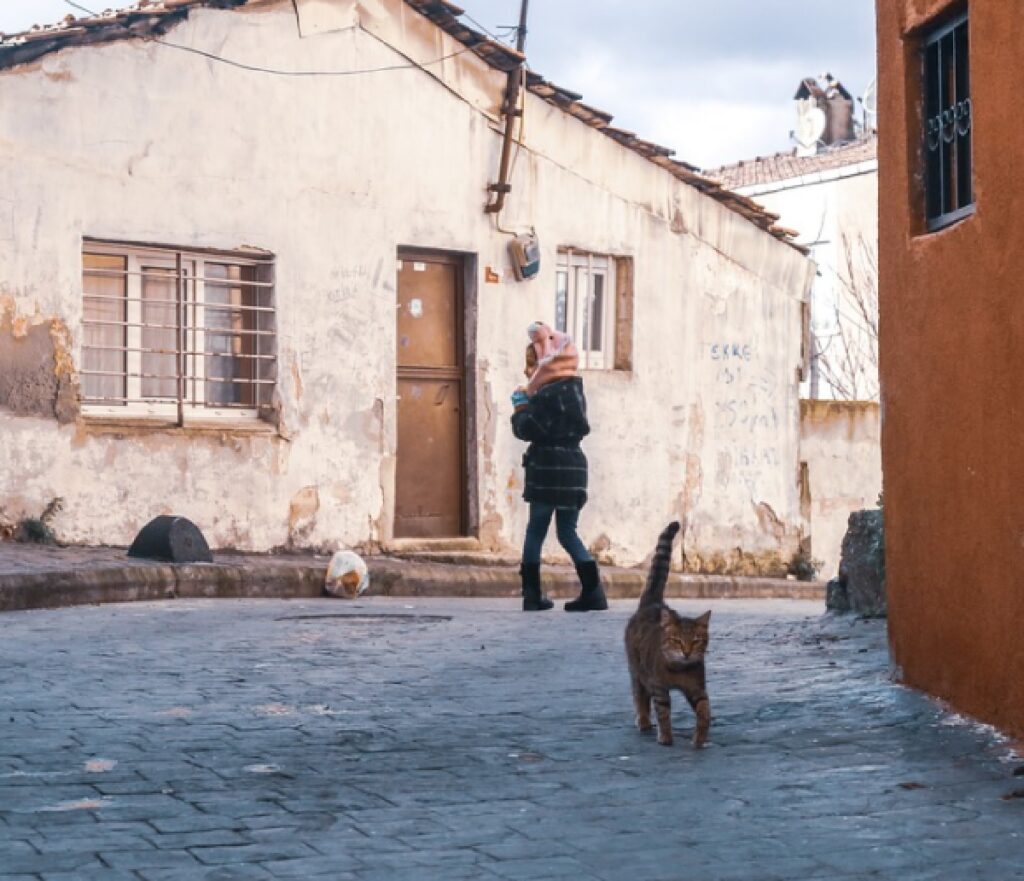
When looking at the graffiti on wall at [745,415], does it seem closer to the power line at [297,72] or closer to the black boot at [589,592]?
the power line at [297,72]

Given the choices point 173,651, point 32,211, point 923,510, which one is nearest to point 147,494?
point 32,211

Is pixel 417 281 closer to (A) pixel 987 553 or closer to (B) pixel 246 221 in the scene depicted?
(B) pixel 246 221

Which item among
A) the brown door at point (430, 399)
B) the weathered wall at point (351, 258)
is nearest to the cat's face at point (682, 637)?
the weathered wall at point (351, 258)

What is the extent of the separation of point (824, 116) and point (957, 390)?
36066mm

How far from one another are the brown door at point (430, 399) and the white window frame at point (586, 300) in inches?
55.4

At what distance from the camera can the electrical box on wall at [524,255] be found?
1797 centimetres

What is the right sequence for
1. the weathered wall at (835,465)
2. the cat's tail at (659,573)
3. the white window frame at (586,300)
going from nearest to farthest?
the cat's tail at (659,573) < the white window frame at (586,300) < the weathered wall at (835,465)

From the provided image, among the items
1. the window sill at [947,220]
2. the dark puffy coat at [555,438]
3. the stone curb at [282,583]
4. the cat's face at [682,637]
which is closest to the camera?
the cat's face at [682,637]

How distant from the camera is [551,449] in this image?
40.9 feet

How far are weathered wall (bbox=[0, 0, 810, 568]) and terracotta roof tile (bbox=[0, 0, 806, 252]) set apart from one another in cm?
11

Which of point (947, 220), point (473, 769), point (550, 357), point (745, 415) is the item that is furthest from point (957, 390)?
point (745, 415)

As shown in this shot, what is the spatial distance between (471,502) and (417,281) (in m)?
2.23

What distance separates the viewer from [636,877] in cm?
430

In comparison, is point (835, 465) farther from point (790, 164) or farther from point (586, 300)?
point (790, 164)
